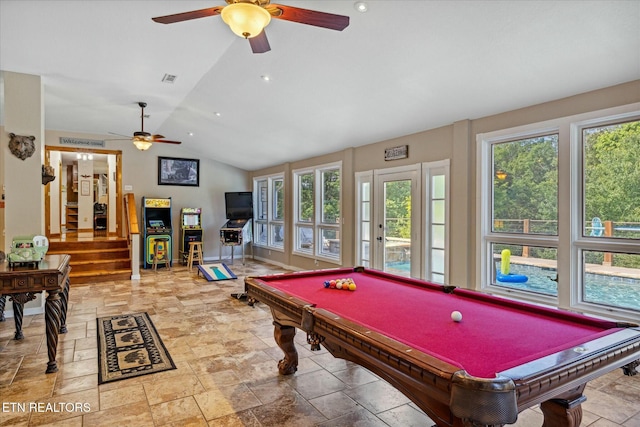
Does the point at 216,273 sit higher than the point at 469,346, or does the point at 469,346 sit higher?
the point at 469,346

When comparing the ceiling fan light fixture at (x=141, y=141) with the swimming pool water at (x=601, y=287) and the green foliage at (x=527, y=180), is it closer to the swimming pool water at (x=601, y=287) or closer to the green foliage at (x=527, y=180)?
the green foliage at (x=527, y=180)

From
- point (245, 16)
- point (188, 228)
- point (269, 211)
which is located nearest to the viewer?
point (245, 16)

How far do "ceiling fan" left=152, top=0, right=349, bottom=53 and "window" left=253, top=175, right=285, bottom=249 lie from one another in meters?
7.02

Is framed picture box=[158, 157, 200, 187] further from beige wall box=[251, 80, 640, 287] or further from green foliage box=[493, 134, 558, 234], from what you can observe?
green foliage box=[493, 134, 558, 234]

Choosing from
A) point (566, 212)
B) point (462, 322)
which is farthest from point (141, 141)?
point (566, 212)

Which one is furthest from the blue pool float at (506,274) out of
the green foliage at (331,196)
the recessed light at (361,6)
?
the green foliage at (331,196)

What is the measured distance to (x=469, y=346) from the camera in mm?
1666

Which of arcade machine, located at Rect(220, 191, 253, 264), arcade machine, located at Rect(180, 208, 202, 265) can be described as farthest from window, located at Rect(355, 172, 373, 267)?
A: arcade machine, located at Rect(180, 208, 202, 265)

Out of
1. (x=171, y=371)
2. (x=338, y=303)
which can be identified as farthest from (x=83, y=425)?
(x=338, y=303)

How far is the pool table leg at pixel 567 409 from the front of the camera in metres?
1.73

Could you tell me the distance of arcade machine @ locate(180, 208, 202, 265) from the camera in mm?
9297

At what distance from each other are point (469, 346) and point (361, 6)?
268 centimetres

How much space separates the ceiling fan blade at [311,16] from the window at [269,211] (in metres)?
7.03

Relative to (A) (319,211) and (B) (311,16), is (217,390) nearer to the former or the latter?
(B) (311,16)
